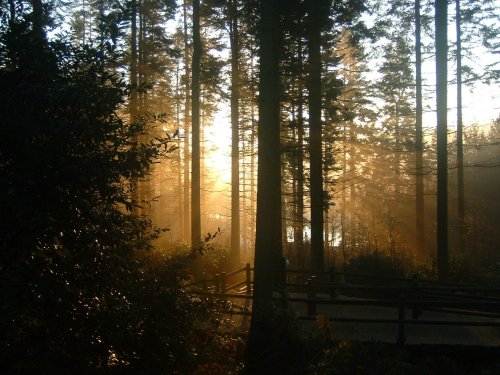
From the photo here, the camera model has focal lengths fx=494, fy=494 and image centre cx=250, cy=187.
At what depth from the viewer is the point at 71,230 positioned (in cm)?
611

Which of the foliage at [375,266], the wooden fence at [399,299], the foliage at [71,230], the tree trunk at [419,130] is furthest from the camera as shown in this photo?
the tree trunk at [419,130]

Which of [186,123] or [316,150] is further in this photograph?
[186,123]

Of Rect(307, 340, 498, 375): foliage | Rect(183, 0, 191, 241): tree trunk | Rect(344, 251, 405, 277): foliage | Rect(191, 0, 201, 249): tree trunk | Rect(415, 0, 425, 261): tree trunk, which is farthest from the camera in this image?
Rect(183, 0, 191, 241): tree trunk

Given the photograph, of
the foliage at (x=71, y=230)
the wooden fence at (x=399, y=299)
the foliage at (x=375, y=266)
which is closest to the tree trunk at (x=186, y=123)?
the foliage at (x=375, y=266)

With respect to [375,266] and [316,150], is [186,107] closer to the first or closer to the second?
[316,150]

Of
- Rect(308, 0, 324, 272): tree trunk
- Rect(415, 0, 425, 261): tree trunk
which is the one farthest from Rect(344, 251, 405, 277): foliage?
Rect(415, 0, 425, 261): tree trunk

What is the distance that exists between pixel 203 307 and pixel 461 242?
22513mm

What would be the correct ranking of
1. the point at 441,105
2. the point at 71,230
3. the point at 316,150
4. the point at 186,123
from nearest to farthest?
the point at 71,230
the point at 316,150
the point at 441,105
the point at 186,123

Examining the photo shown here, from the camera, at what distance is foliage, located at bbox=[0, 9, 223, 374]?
5645 millimetres

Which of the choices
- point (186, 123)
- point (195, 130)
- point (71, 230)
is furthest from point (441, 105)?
point (186, 123)

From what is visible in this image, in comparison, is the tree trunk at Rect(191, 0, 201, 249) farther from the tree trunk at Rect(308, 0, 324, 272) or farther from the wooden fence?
the tree trunk at Rect(308, 0, 324, 272)

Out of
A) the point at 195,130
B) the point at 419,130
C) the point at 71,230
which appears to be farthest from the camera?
the point at 419,130

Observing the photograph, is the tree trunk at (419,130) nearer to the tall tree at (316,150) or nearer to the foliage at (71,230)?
the tall tree at (316,150)

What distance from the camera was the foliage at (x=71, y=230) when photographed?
5.64 m
